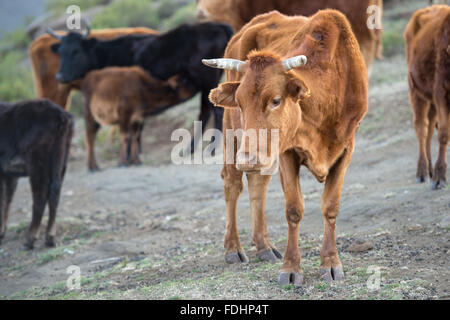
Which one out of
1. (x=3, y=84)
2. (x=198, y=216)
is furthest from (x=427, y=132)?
(x=3, y=84)

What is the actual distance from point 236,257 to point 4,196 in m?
4.43

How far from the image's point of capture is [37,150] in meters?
8.58

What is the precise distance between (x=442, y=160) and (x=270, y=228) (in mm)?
2167

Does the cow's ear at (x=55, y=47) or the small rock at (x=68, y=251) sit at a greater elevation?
the cow's ear at (x=55, y=47)

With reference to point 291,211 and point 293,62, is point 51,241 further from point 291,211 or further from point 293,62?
point 293,62

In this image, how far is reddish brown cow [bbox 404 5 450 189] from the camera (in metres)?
7.41

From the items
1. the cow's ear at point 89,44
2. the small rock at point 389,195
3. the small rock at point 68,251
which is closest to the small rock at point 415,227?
the small rock at point 389,195

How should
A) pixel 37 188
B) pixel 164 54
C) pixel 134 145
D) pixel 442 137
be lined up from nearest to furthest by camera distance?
pixel 442 137 < pixel 37 188 < pixel 134 145 < pixel 164 54

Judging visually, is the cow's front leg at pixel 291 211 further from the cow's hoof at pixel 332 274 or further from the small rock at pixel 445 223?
the small rock at pixel 445 223

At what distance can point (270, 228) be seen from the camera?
292 inches

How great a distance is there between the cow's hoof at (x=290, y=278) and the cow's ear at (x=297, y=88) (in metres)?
1.45

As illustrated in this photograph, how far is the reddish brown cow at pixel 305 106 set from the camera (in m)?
4.64

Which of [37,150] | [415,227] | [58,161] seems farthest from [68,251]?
[415,227]
